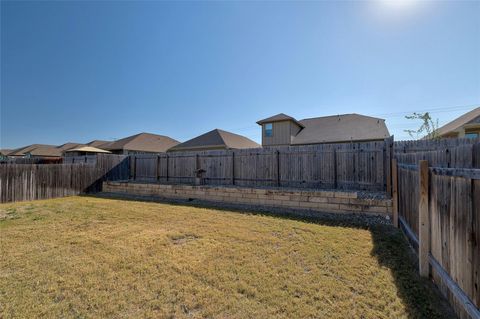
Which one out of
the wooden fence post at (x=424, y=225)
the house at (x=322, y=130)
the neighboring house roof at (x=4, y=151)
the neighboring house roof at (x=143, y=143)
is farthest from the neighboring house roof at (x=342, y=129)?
the neighboring house roof at (x=4, y=151)

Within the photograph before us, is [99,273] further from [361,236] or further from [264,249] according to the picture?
[361,236]

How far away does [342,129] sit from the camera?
16625mm

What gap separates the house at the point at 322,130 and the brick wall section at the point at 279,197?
415 inches

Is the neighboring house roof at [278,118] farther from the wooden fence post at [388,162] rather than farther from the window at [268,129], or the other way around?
the wooden fence post at [388,162]

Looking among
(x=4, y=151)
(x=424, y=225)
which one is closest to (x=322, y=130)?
(x=424, y=225)

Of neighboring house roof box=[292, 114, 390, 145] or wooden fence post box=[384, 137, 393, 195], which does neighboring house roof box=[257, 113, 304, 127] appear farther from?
wooden fence post box=[384, 137, 393, 195]

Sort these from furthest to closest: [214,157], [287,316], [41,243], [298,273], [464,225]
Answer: [214,157] → [41,243] → [298,273] → [287,316] → [464,225]

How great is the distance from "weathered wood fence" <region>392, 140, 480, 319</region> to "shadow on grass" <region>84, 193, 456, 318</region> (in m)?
0.14

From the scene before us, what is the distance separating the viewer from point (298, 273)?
2787 mm

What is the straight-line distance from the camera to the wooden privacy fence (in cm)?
851

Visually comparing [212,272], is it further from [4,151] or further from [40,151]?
[4,151]

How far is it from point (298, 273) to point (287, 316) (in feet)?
2.85

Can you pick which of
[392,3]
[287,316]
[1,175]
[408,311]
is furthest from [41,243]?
[392,3]

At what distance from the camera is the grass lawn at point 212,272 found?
2.11m
